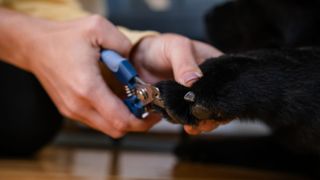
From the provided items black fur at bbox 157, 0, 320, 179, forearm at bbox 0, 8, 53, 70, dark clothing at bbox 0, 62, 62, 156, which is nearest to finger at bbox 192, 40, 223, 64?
black fur at bbox 157, 0, 320, 179

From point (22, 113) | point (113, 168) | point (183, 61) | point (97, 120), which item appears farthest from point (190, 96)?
point (22, 113)

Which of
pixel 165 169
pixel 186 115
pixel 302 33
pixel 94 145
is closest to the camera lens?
pixel 186 115

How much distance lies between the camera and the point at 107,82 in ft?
2.31

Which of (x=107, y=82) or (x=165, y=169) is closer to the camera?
(x=107, y=82)

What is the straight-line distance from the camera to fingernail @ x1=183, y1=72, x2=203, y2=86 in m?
0.51

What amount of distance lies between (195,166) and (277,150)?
0.16 m

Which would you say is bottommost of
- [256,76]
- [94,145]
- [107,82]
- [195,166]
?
[94,145]

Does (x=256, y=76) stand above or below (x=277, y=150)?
above

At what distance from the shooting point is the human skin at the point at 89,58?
644 millimetres

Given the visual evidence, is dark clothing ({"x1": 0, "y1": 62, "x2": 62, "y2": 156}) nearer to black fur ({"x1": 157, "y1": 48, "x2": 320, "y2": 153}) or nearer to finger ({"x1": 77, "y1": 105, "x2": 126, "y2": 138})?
finger ({"x1": 77, "y1": 105, "x2": 126, "y2": 138})

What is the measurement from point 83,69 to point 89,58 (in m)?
0.02

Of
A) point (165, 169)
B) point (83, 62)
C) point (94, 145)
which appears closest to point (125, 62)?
point (83, 62)

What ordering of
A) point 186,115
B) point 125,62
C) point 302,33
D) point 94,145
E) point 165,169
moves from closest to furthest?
point 186,115
point 125,62
point 302,33
point 165,169
point 94,145

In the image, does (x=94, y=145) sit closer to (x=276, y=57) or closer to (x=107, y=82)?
(x=107, y=82)
